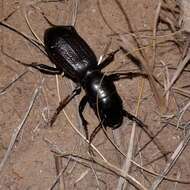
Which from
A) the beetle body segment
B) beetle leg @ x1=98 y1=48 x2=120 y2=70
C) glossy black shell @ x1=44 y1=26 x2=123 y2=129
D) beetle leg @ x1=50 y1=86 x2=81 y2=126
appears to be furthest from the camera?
beetle leg @ x1=98 y1=48 x2=120 y2=70

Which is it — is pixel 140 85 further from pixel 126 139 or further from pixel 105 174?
pixel 105 174

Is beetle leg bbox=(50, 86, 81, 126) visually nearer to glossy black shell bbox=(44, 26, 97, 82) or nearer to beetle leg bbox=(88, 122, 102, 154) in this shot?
glossy black shell bbox=(44, 26, 97, 82)

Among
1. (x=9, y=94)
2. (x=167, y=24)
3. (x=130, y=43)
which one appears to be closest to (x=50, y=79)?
(x=9, y=94)

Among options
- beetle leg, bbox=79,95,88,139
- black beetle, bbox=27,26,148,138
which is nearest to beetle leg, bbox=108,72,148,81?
black beetle, bbox=27,26,148,138

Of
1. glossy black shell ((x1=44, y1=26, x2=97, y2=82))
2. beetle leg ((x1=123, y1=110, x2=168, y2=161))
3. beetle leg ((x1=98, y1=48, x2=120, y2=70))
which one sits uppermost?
glossy black shell ((x1=44, y1=26, x2=97, y2=82))

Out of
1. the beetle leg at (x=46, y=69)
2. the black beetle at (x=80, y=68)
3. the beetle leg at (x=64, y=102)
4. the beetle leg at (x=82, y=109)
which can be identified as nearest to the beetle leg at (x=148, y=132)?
the black beetle at (x=80, y=68)

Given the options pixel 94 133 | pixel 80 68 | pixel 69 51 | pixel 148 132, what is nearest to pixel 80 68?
pixel 80 68

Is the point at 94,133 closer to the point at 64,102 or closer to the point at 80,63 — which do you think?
the point at 64,102

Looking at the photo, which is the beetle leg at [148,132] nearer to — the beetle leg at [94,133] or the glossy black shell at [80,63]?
the glossy black shell at [80,63]
